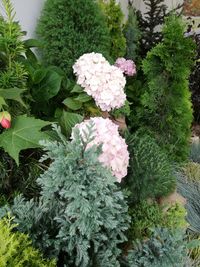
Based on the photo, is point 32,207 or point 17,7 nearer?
point 32,207

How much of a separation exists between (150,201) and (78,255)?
0.76 metres

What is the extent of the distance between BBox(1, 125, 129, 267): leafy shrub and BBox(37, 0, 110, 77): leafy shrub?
100 cm

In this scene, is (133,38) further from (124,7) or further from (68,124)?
(68,124)

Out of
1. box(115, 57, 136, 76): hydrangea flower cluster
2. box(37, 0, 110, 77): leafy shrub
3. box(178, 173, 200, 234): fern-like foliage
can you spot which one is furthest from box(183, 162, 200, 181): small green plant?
box(37, 0, 110, 77): leafy shrub

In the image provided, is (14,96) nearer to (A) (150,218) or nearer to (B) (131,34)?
(A) (150,218)

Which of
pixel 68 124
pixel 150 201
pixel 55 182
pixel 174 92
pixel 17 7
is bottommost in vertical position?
pixel 150 201

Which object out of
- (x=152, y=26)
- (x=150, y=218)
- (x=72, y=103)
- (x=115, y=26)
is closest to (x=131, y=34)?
(x=115, y=26)

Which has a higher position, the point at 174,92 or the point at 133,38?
the point at 133,38

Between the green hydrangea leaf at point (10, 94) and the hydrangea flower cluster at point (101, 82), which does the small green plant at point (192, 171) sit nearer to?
the hydrangea flower cluster at point (101, 82)

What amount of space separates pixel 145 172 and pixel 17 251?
837 millimetres

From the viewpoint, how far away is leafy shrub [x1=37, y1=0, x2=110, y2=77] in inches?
80.3

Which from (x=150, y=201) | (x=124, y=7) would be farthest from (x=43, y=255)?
(x=124, y=7)

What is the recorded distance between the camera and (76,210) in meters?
1.12

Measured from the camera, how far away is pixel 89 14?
206 cm
